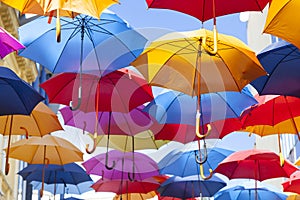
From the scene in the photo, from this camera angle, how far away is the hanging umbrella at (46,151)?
30.5ft

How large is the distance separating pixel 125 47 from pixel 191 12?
1.34 m

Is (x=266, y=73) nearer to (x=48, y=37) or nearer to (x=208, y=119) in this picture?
(x=208, y=119)

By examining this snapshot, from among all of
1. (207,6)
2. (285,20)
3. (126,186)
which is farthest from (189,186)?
(285,20)

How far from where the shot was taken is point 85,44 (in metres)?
7.94

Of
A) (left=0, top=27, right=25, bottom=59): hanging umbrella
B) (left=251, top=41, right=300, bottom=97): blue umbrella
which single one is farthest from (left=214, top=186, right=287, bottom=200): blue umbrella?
(left=0, top=27, right=25, bottom=59): hanging umbrella

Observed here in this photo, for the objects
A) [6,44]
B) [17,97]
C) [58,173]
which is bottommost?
[58,173]

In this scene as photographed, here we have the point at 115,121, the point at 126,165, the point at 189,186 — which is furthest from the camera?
the point at 189,186

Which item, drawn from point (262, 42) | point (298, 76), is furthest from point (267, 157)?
point (262, 42)

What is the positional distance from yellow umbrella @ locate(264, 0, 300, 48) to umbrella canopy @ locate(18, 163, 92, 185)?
509 centimetres

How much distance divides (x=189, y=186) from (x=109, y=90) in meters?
3.68

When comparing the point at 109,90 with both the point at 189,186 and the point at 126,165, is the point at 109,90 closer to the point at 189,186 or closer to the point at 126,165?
the point at 126,165

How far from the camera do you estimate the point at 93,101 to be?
859cm

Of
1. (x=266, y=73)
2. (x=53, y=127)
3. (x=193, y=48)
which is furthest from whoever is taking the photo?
(x=53, y=127)

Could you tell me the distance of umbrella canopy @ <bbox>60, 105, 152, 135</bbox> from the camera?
9375 mm
